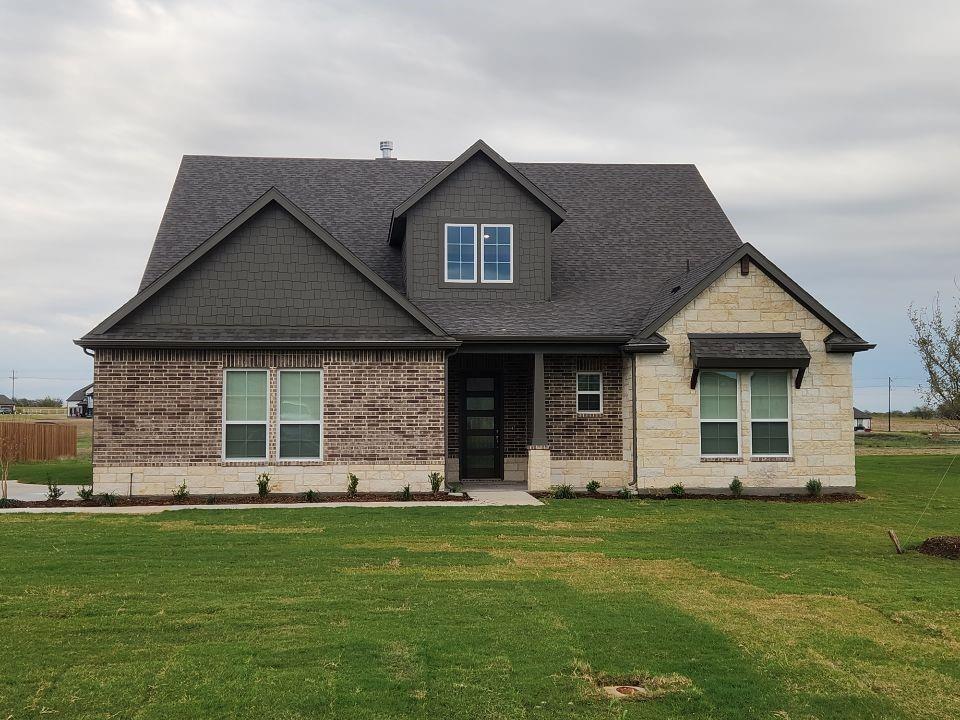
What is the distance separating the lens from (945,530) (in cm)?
1334

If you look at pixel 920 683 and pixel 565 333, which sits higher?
pixel 565 333

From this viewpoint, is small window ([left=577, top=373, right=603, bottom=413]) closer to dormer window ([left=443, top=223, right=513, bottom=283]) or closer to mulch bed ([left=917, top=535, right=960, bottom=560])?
dormer window ([left=443, top=223, right=513, bottom=283])

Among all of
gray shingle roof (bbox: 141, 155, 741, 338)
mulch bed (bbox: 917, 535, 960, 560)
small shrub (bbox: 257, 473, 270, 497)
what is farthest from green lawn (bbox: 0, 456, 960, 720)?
gray shingle roof (bbox: 141, 155, 741, 338)

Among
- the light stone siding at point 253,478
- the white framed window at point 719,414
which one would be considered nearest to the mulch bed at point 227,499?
the light stone siding at point 253,478

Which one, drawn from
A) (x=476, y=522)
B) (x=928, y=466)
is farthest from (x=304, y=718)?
(x=928, y=466)

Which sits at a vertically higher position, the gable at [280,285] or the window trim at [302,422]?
the gable at [280,285]

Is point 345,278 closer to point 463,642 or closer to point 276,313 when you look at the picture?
point 276,313

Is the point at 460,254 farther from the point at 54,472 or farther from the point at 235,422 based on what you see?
the point at 54,472

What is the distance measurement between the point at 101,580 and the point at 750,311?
43.6ft

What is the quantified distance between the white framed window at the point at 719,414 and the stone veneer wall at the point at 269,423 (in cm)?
524

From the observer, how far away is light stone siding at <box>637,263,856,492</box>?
18062 mm

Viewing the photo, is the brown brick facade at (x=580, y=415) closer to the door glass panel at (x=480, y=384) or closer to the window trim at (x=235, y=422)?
the door glass panel at (x=480, y=384)

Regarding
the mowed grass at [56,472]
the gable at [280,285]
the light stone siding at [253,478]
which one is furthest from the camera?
the mowed grass at [56,472]

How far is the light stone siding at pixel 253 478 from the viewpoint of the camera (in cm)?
1692
